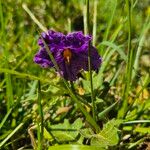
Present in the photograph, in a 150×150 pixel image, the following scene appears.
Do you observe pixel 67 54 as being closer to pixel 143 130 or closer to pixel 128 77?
pixel 128 77

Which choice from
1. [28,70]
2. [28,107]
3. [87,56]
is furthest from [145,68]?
[87,56]

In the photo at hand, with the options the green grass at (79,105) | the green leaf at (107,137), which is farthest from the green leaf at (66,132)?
the green leaf at (107,137)

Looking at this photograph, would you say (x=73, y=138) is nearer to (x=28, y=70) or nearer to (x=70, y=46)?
(x=70, y=46)

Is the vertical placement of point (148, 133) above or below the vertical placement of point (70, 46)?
below

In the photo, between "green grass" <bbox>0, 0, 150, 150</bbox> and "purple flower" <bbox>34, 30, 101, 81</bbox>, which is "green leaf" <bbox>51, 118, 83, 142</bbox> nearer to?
"green grass" <bbox>0, 0, 150, 150</bbox>

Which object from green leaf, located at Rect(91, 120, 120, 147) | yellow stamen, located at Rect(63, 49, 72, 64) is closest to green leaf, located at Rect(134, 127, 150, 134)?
green leaf, located at Rect(91, 120, 120, 147)

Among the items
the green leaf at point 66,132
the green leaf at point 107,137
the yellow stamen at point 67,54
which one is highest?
the yellow stamen at point 67,54

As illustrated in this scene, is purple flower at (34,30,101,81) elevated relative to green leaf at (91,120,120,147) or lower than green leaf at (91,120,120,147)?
elevated

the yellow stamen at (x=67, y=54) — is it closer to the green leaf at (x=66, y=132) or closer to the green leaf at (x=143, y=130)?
the green leaf at (x=66, y=132)
